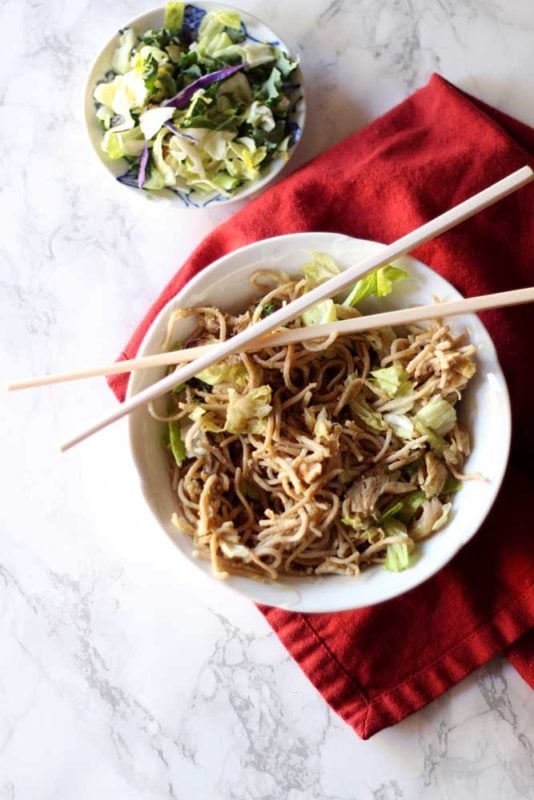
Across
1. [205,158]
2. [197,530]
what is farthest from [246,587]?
[205,158]

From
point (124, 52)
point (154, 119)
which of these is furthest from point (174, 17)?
point (154, 119)

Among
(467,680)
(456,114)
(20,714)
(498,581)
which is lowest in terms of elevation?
(467,680)

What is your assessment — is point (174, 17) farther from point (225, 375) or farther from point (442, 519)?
point (442, 519)

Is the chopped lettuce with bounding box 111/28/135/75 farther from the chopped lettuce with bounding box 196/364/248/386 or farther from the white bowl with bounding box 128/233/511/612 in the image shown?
the chopped lettuce with bounding box 196/364/248/386

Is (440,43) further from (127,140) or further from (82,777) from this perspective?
(82,777)

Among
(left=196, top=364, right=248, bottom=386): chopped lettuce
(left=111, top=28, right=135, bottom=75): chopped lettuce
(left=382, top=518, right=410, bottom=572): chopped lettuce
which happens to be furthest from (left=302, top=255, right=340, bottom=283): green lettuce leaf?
(left=111, top=28, right=135, bottom=75): chopped lettuce

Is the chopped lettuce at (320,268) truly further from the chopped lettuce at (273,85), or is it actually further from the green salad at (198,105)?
the chopped lettuce at (273,85)
